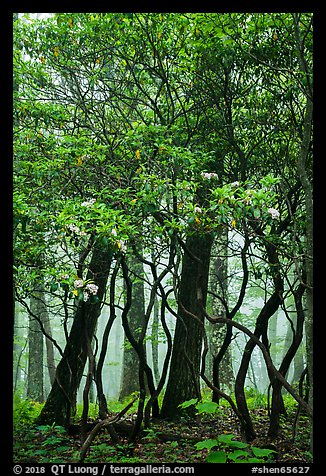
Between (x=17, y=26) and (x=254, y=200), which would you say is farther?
(x=17, y=26)

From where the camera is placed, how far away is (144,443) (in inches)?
167

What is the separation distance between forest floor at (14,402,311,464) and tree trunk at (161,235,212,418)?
23 cm

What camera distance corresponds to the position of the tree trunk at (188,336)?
4.91 meters

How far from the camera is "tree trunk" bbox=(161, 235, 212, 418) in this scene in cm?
491

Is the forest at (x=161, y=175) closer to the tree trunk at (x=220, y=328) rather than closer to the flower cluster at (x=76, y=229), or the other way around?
the flower cluster at (x=76, y=229)

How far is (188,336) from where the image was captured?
505 centimetres

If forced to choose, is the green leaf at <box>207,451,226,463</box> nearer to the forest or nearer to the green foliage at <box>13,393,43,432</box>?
the forest

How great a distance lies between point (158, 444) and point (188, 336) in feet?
3.79

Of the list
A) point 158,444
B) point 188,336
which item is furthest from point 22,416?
point 188,336

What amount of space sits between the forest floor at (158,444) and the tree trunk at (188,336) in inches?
9.2

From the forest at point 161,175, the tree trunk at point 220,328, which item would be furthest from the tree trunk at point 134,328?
the forest at point 161,175
